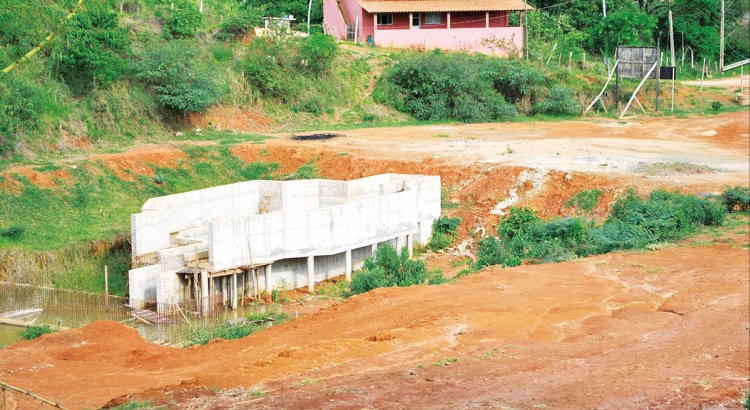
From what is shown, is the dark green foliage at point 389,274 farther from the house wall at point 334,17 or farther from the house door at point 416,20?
the house wall at point 334,17

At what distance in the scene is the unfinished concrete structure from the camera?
24.4 metres

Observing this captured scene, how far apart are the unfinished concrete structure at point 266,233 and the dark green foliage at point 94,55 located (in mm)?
9784

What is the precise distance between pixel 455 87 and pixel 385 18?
9.13m

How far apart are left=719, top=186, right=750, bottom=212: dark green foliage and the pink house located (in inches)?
1028

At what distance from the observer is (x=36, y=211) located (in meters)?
28.9

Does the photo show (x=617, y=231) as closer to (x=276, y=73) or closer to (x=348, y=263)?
(x=348, y=263)

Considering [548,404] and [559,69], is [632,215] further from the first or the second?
[559,69]

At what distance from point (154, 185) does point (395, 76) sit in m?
14.3

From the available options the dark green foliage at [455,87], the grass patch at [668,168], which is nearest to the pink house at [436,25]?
the dark green foliage at [455,87]

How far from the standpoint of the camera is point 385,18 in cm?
4966

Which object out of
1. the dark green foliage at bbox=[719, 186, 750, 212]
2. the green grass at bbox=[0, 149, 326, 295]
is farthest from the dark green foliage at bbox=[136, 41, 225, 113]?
the dark green foliage at bbox=[719, 186, 750, 212]

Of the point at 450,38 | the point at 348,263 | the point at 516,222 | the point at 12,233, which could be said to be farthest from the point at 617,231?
the point at 450,38

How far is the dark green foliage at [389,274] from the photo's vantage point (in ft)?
73.7

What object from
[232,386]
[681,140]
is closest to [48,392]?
[232,386]
